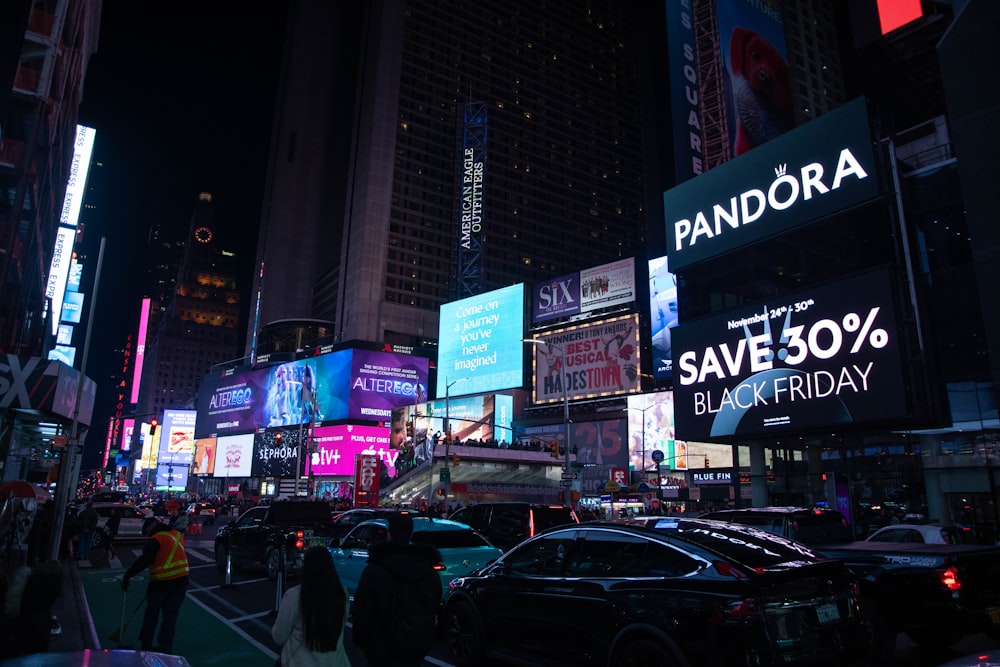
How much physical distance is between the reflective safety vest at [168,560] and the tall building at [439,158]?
84.6 m

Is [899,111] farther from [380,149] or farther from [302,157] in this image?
[302,157]

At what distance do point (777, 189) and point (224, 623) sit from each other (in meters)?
28.0

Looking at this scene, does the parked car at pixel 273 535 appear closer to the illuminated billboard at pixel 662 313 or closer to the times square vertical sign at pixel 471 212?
the illuminated billboard at pixel 662 313

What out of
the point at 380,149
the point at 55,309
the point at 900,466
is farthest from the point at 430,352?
the point at 900,466

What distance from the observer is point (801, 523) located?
1147 centimetres

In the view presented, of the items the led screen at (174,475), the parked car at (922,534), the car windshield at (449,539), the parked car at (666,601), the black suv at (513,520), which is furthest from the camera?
the led screen at (174,475)

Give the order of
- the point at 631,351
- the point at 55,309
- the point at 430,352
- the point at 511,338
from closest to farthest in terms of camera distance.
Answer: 1. the point at 55,309
2. the point at 631,351
3. the point at 511,338
4. the point at 430,352

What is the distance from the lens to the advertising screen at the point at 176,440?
409ft

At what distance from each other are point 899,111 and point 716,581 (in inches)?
2232

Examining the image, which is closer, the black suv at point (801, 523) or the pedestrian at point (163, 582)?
the pedestrian at point (163, 582)

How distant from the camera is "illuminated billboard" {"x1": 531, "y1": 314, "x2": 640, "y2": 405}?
202 ft

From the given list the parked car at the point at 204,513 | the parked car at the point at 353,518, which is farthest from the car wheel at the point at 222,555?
the parked car at the point at 204,513

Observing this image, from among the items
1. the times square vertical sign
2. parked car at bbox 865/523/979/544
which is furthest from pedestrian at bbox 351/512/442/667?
the times square vertical sign

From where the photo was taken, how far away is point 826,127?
94.4ft
